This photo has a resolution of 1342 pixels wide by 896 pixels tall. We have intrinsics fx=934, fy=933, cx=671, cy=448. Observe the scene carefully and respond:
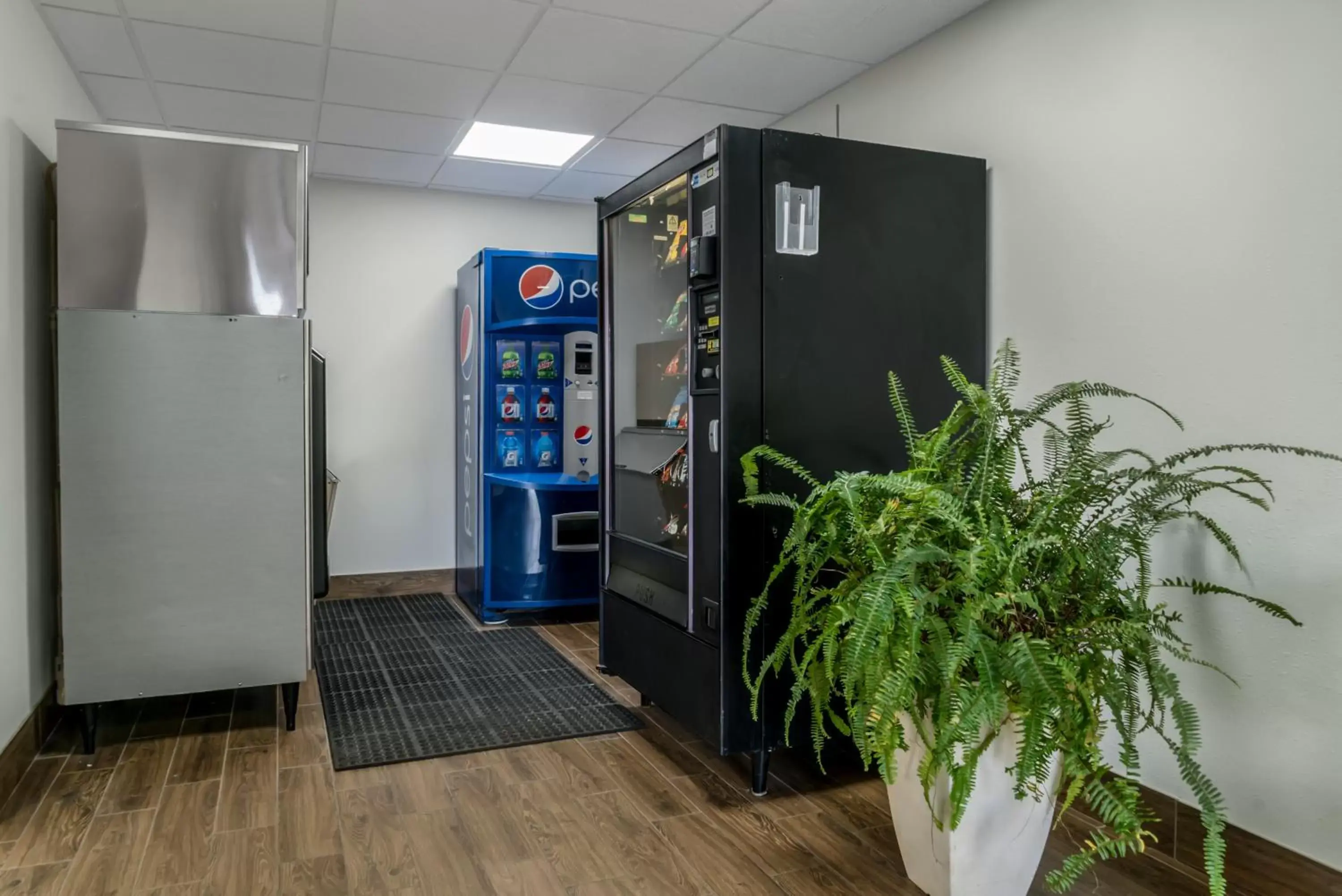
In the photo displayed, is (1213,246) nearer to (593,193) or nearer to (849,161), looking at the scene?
(849,161)

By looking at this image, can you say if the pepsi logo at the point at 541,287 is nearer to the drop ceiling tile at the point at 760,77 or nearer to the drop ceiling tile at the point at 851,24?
the drop ceiling tile at the point at 760,77

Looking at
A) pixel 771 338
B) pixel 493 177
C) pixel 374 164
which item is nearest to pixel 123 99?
pixel 374 164

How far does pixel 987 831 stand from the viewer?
1900 mm

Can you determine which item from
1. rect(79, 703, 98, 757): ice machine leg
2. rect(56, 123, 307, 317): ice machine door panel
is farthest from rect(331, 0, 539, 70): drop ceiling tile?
rect(79, 703, 98, 757): ice machine leg

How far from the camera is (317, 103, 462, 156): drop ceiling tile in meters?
4.00

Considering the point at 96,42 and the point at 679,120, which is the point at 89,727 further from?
the point at 679,120

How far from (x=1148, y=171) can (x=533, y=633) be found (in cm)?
317

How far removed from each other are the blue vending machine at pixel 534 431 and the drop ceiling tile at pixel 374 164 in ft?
1.97

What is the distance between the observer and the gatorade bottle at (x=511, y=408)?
467cm

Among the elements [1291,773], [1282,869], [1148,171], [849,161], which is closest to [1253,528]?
[1291,773]

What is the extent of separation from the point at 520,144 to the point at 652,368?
6.48ft

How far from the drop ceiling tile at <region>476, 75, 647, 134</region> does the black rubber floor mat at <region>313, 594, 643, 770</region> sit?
7.59 feet

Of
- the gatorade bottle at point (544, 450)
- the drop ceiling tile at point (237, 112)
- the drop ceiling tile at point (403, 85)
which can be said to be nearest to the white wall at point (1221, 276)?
the drop ceiling tile at point (403, 85)

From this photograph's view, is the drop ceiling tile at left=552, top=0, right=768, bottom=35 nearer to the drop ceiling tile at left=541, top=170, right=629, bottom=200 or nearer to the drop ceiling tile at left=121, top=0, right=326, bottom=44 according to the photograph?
the drop ceiling tile at left=121, top=0, right=326, bottom=44
